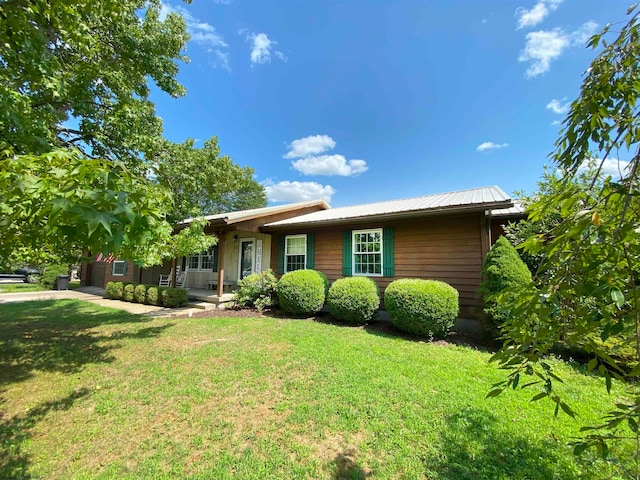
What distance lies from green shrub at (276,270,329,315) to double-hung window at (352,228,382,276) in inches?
58.8

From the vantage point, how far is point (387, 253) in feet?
27.7

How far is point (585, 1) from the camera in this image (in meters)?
3.10

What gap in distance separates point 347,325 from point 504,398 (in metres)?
4.25

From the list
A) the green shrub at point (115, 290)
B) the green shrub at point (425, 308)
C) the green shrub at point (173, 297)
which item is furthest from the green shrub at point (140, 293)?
the green shrub at point (425, 308)

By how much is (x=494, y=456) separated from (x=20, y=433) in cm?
496


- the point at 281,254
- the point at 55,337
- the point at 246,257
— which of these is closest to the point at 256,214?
the point at 281,254

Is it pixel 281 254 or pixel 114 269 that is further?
pixel 114 269

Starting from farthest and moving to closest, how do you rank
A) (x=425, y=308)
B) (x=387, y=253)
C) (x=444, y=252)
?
(x=387, y=253) < (x=444, y=252) < (x=425, y=308)

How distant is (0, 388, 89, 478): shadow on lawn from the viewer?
7.86 ft

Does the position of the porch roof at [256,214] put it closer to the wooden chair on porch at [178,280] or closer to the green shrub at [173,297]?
the green shrub at [173,297]

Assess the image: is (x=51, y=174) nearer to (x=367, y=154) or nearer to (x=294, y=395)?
(x=294, y=395)

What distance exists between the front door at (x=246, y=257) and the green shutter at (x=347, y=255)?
4.82 meters

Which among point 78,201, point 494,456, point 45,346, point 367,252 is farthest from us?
point 367,252

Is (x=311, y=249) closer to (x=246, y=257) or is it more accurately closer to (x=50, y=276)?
(x=246, y=257)
